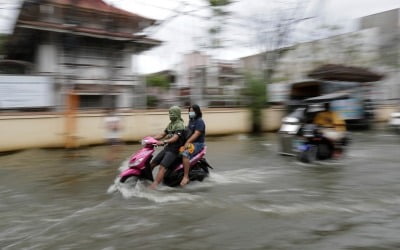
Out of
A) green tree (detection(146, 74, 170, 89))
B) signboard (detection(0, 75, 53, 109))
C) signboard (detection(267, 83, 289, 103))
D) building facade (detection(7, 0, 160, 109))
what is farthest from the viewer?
green tree (detection(146, 74, 170, 89))

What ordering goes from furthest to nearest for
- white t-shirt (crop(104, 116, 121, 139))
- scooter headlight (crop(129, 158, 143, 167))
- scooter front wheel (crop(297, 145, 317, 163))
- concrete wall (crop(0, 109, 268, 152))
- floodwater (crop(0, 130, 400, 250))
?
concrete wall (crop(0, 109, 268, 152)) → white t-shirt (crop(104, 116, 121, 139)) → scooter front wheel (crop(297, 145, 317, 163)) → scooter headlight (crop(129, 158, 143, 167)) → floodwater (crop(0, 130, 400, 250))

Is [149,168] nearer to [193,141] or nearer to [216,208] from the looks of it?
[193,141]

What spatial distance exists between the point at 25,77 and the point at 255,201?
10.4 meters

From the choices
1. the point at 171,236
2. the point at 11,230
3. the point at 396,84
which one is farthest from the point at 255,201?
the point at 396,84

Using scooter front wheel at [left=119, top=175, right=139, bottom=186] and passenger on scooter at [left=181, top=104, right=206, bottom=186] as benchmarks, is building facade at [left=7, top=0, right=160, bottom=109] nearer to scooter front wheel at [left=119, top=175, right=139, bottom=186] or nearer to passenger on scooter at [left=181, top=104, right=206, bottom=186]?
passenger on scooter at [left=181, top=104, right=206, bottom=186]

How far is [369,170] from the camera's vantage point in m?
9.90

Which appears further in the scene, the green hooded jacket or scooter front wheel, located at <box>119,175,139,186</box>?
the green hooded jacket

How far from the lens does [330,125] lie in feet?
37.6

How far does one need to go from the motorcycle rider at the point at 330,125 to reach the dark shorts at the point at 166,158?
4907 mm

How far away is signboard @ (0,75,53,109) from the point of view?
14.2 meters

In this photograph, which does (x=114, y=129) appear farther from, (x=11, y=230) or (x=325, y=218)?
(x=325, y=218)

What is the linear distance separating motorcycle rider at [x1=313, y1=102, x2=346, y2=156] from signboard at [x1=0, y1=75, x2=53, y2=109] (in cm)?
897

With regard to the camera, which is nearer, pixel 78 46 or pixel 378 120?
pixel 78 46

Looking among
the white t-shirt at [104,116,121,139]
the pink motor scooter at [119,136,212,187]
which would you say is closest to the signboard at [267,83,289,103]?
the white t-shirt at [104,116,121,139]
